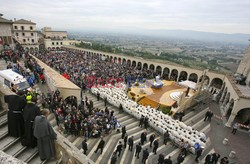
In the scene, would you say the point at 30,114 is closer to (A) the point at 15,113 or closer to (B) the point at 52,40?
(A) the point at 15,113

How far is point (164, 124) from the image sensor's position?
12.8 metres

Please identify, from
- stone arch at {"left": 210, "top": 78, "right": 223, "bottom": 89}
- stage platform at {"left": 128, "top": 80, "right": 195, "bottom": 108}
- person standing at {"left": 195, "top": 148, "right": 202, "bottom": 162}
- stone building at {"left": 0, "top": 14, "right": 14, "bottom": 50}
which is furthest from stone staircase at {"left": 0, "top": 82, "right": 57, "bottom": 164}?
stone arch at {"left": 210, "top": 78, "right": 223, "bottom": 89}

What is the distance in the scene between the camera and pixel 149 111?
47.5 feet

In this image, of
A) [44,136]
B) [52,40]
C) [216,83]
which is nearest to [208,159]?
[44,136]

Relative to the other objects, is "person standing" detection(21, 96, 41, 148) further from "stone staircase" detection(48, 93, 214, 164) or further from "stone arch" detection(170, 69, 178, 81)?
"stone arch" detection(170, 69, 178, 81)

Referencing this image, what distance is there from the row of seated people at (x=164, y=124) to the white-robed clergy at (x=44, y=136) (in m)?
9.97

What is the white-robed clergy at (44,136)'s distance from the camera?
3.94 metres

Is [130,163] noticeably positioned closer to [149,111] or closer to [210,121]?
[149,111]

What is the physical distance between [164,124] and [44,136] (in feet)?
35.4

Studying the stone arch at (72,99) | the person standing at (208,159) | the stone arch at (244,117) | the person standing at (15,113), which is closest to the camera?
the person standing at (15,113)

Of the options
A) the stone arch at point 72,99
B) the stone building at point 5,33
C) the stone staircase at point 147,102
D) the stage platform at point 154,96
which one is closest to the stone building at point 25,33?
the stone building at point 5,33

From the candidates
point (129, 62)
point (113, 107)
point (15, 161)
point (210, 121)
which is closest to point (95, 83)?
point (113, 107)

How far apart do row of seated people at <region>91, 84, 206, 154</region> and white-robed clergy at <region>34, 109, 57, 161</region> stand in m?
9.97

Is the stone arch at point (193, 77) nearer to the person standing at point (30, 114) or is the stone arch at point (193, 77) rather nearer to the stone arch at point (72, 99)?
the stone arch at point (72, 99)
